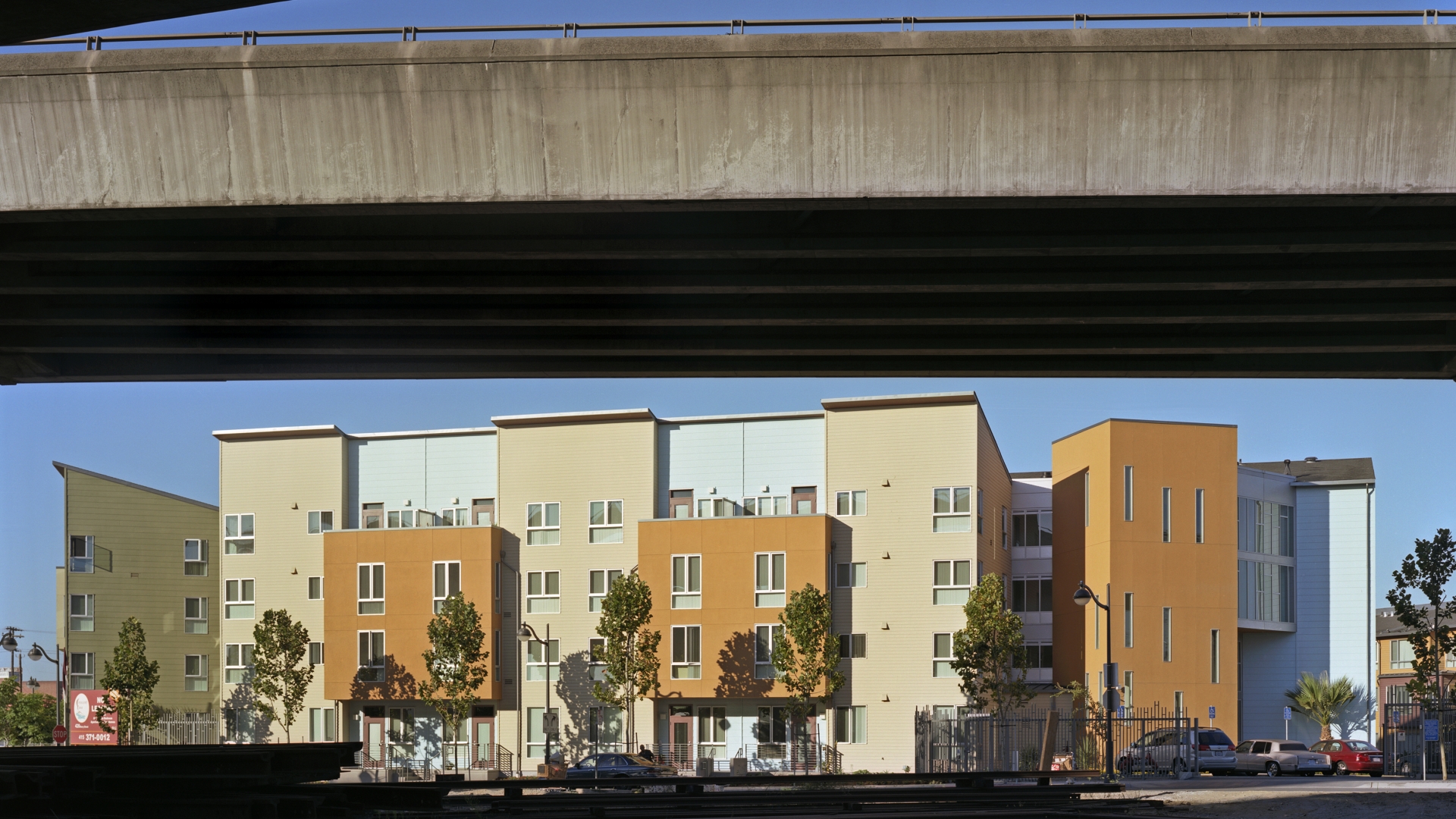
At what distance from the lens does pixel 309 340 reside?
21.8 m

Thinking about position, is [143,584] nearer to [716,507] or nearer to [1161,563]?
[716,507]

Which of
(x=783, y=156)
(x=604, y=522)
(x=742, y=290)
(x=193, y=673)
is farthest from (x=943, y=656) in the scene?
(x=783, y=156)

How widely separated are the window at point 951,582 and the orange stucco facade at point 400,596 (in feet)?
61.7

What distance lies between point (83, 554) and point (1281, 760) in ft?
172

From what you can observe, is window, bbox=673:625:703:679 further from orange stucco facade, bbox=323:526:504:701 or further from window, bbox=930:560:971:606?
window, bbox=930:560:971:606

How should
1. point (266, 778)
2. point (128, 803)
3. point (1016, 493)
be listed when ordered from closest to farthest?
1. point (128, 803)
2. point (266, 778)
3. point (1016, 493)

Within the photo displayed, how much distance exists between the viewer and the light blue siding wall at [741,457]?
60.6 m

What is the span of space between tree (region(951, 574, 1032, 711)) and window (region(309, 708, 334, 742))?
27912mm

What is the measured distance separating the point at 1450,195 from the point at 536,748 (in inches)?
2023

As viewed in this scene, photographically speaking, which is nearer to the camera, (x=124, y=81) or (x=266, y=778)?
(x=124, y=81)

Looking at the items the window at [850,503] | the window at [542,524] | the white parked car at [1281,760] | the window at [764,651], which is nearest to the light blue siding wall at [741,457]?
the window at [850,503]

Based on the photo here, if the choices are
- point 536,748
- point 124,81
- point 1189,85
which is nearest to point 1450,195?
point 1189,85

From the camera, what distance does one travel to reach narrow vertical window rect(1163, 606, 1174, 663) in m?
60.4

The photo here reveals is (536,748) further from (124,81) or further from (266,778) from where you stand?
(124,81)
